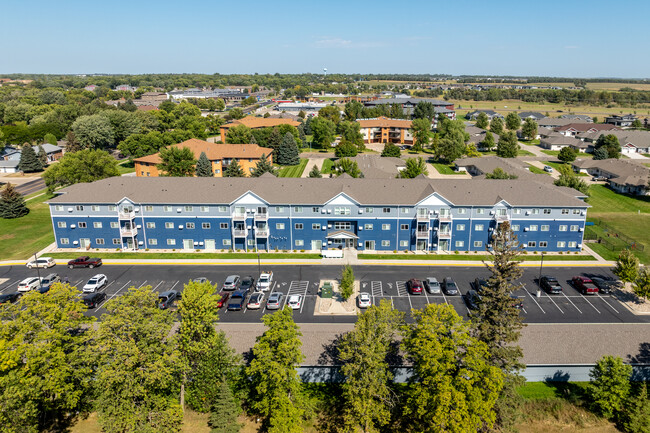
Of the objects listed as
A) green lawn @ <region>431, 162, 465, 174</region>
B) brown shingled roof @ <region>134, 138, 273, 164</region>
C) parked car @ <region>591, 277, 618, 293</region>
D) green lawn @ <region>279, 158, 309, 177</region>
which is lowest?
parked car @ <region>591, 277, 618, 293</region>

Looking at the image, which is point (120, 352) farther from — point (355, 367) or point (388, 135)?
point (388, 135)

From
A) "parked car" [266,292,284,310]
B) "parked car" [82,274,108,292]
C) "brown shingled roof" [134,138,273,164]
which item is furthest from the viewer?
"brown shingled roof" [134,138,273,164]

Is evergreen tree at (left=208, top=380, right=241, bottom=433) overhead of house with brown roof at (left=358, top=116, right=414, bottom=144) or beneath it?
beneath

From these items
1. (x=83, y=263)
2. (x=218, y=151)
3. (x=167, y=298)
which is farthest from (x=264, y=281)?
(x=218, y=151)

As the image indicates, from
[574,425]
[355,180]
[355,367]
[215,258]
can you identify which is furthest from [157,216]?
[574,425]

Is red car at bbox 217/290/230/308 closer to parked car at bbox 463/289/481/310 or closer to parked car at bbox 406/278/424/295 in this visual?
parked car at bbox 406/278/424/295

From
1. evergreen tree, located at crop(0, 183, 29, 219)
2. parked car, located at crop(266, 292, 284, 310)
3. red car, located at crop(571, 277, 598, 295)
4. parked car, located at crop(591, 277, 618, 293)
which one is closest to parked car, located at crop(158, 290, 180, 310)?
parked car, located at crop(266, 292, 284, 310)
